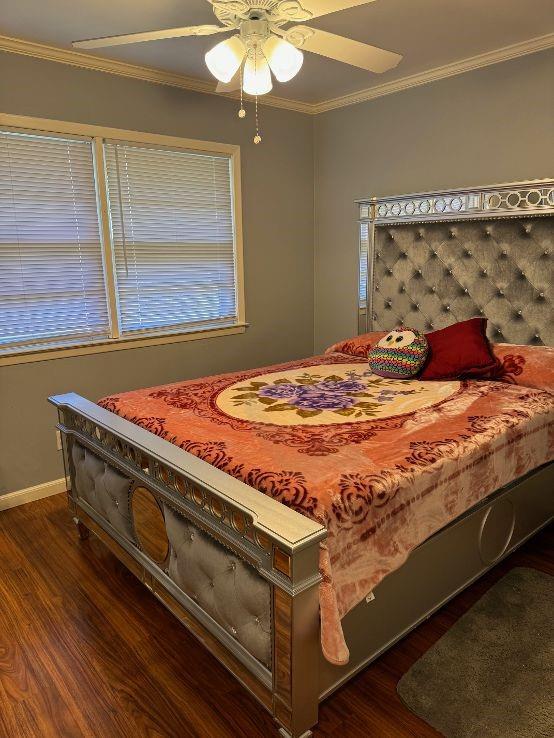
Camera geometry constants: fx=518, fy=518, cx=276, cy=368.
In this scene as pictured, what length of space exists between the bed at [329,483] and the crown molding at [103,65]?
5.63 ft

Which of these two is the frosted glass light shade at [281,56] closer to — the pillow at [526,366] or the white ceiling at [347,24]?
the white ceiling at [347,24]

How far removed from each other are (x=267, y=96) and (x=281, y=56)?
204 centimetres

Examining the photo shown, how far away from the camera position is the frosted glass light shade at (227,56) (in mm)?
1712

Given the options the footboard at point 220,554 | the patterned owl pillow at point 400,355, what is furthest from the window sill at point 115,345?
the patterned owl pillow at point 400,355

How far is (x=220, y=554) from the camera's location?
1.57m

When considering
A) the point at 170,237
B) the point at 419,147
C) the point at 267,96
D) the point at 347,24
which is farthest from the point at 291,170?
the point at 347,24

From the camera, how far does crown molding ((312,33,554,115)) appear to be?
9.00 ft

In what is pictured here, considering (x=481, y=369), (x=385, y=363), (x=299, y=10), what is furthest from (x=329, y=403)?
(x=299, y=10)

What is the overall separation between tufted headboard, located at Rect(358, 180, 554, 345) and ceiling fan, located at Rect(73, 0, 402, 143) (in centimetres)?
132

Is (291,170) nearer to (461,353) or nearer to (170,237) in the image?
(170,237)

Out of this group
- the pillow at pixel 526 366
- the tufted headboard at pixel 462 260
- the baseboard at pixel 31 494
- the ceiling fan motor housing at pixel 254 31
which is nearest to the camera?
the ceiling fan motor housing at pixel 254 31

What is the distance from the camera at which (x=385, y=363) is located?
2811 mm

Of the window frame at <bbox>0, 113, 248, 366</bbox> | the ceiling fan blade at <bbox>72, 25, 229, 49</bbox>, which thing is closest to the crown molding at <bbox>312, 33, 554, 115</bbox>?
the window frame at <bbox>0, 113, 248, 366</bbox>

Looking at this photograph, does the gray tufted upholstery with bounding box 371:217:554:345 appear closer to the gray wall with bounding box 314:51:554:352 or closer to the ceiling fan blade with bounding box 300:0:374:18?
the gray wall with bounding box 314:51:554:352
